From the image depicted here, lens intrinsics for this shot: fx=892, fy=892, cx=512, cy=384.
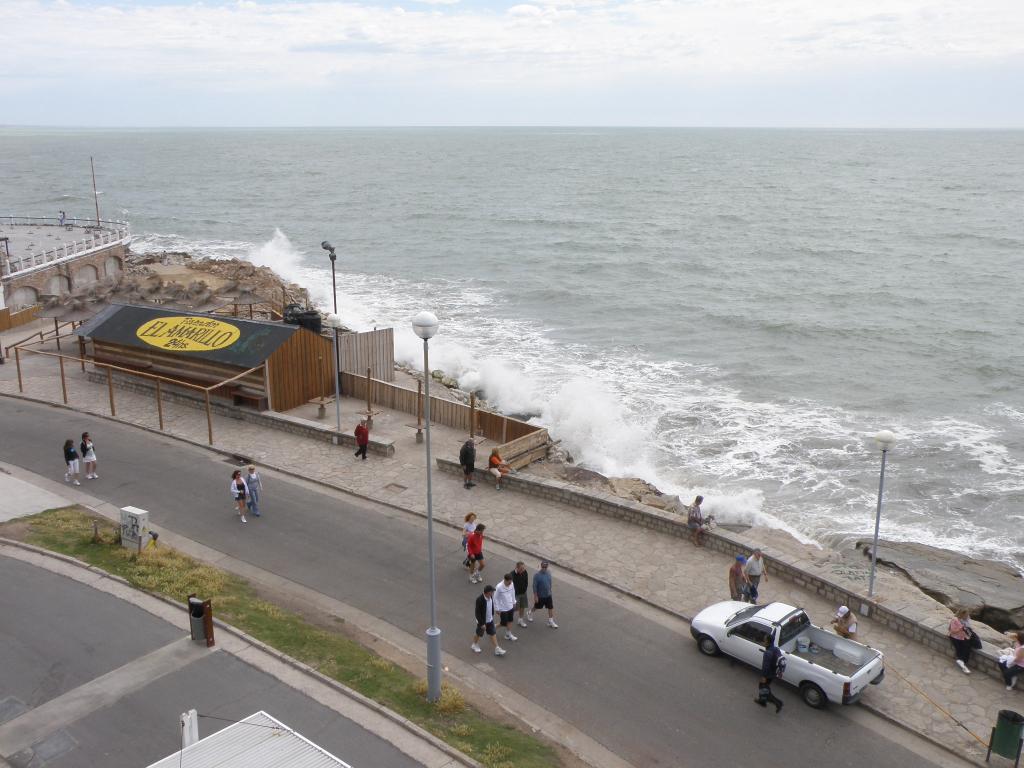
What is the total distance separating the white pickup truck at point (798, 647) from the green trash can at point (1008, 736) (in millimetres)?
1681

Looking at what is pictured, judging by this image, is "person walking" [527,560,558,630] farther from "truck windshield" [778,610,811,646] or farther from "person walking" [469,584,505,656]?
"truck windshield" [778,610,811,646]

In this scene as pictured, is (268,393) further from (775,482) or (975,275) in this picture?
(975,275)

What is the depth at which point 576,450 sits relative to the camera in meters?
29.3

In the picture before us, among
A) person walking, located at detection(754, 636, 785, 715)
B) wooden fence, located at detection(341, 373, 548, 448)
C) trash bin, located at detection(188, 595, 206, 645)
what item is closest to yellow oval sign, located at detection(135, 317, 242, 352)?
wooden fence, located at detection(341, 373, 548, 448)

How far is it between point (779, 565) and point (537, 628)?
16.2 feet

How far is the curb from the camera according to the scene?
1093 centimetres

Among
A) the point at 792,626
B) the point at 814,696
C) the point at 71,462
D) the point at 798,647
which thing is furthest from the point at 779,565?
the point at 71,462

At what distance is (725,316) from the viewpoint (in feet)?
168

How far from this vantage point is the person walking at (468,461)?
19.9 m

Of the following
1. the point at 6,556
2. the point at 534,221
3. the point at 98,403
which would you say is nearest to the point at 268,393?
the point at 98,403

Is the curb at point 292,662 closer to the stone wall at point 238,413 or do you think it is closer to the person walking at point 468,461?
the person walking at point 468,461

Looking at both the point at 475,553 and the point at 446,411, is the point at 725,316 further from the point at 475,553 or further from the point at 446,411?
the point at 475,553

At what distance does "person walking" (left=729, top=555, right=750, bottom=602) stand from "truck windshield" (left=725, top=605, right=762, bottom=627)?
0.75 metres

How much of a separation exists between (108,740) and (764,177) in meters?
152
